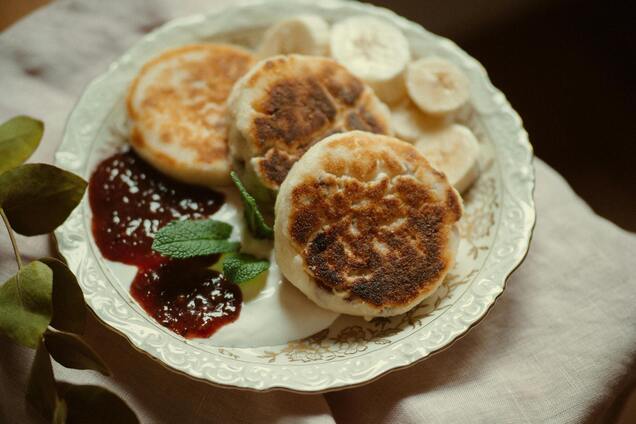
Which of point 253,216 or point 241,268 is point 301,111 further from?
point 241,268

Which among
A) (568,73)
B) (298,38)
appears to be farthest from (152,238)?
(568,73)

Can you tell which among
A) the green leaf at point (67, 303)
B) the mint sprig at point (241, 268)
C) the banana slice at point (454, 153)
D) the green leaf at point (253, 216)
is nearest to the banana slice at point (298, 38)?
the banana slice at point (454, 153)

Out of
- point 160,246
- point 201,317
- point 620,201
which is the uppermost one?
point 160,246

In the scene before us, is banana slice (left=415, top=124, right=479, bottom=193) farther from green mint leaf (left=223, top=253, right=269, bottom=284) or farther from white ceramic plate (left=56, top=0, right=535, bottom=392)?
green mint leaf (left=223, top=253, right=269, bottom=284)

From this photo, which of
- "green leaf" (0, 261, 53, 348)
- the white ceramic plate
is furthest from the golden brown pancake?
"green leaf" (0, 261, 53, 348)

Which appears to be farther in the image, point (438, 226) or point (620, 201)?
point (620, 201)

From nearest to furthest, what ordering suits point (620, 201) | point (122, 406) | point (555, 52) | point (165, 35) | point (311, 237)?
1. point (122, 406)
2. point (311, 237)
3. point (165, 35)
4. point (620, 201)
5. point (555, 52)

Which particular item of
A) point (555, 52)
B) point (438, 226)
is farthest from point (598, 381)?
point (555, 52)

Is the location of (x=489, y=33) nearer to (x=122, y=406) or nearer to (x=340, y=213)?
(x=340, y=213)

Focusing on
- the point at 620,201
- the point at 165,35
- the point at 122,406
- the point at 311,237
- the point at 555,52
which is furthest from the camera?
the point at 555,52
